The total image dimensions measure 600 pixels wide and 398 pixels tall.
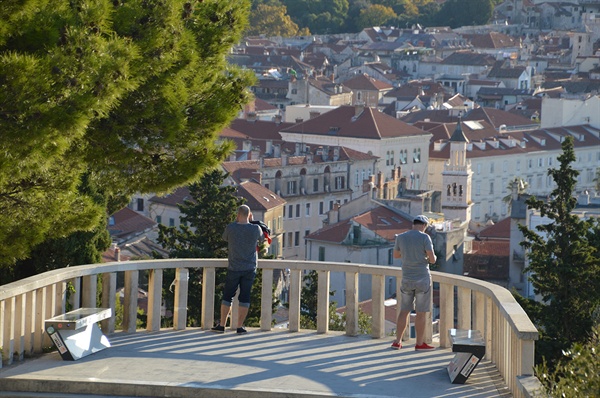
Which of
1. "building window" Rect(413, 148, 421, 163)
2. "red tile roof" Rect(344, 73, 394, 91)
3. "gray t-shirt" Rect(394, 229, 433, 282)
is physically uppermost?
"red tile roof" Rect(344, 73, 394, 91)

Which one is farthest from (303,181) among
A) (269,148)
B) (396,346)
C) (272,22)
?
(272,22)

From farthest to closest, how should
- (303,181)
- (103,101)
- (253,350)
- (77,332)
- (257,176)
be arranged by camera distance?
1. (303,181)
2. (257,176)
3. (253,350)
4. (77,332)
5. (103,101)

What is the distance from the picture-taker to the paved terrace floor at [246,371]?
1028 centimetres

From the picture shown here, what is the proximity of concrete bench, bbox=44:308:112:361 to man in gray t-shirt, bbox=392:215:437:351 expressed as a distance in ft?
7.38

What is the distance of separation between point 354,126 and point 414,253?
84517 mm

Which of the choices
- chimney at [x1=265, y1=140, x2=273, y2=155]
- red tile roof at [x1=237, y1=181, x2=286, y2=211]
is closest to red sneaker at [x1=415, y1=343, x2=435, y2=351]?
red tile roof at [x1=237, y1=181, x2=286, y2=211]

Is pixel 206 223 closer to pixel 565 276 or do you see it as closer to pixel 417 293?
pixel 565 276

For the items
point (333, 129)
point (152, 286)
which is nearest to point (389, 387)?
point (152, 286)

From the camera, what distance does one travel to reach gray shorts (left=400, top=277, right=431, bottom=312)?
11.8 metres

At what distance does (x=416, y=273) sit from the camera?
11766mm

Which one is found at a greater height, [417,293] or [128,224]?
[417,293]

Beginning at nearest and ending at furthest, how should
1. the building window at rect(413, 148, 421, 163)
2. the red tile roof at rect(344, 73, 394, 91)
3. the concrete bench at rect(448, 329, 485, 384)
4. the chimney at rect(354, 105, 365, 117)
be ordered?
the concrete bench at rect(448, 329, 485, 384) < the chimney at rect(354, 105, 365, 117) < the building window at rect(413, 148, 421, 163) < the red tile roof at rect(344, 73, 394, 91)

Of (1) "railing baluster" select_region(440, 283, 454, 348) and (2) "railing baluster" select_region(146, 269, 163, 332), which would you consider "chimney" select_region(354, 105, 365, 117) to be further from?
(1) "railing baluster" select_region(440, 283, 454, 348)

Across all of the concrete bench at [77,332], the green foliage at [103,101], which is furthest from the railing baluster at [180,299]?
the concrete bench at [77,332]
